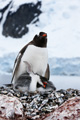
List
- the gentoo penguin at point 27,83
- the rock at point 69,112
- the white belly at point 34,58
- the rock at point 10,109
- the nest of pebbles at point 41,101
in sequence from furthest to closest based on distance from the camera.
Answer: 1. the white belly at point 34,58
2. the gentoo penguin at point 27,83
3. the nest of pebbles at point 41,101
4. the rock at point 10,109
5. the rock at point 69,112

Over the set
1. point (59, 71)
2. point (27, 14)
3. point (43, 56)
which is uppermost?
point (27, 14)

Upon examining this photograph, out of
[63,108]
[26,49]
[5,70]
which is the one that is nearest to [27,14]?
[5,70]

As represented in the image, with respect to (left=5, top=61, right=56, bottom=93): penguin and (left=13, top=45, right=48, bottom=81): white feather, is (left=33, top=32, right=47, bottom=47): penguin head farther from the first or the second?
(left=5, top=61, right=56, bottom=93): penguin

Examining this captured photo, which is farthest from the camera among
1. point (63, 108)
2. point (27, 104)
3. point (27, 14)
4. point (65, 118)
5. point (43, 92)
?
point (27, 14)

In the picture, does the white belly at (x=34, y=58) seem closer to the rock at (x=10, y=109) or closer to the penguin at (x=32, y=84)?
the penguin at (x=32, y=84)

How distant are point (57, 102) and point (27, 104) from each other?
1.20 feet

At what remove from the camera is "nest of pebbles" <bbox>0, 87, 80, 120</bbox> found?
92.2 inches

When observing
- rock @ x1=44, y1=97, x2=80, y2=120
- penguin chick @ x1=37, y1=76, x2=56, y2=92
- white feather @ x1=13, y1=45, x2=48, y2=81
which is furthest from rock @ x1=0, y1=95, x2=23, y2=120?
white feather @ x1=13, y1=45, x2=48, y2=81

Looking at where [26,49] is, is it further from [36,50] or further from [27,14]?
[27,14]

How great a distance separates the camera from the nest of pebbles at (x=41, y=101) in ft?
7.68

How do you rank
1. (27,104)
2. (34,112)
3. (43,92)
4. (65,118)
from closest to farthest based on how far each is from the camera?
(65,118)
(34,112)
(27,104)
(43,92)

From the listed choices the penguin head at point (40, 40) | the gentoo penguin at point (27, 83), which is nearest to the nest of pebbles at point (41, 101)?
the gentoo penguin at point (27, 83)

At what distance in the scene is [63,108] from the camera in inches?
66.6

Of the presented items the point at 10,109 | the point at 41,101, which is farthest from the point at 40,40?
the point at 10,109
